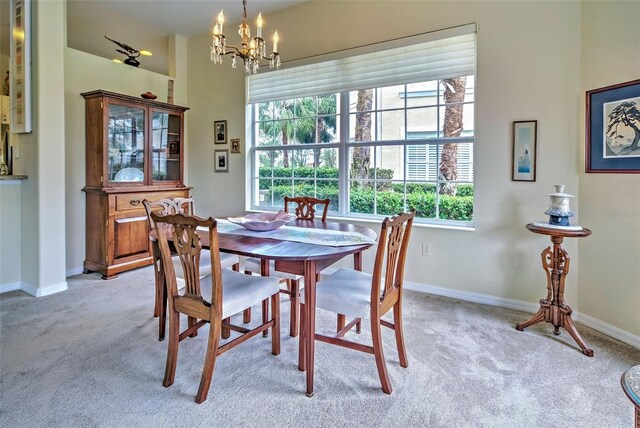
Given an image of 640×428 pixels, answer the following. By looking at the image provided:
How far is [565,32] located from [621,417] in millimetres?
2572

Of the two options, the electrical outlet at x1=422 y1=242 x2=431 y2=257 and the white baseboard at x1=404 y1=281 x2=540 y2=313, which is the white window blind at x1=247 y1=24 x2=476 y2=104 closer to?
the electrical outlet at x1=422 y1=242 x2=431 y2=257

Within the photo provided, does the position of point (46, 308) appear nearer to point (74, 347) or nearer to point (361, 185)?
point (74, 347)

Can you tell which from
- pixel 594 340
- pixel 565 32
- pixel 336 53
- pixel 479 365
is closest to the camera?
pixel 479 365

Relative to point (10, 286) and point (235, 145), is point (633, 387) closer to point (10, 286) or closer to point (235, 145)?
point (235, 145)

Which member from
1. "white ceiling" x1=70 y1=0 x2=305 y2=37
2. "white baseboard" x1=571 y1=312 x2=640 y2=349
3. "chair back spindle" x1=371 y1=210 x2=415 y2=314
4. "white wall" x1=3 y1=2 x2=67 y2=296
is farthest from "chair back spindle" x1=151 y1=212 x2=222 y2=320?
"white ceiling" x1=70 y1=0 x2=305 y2=37

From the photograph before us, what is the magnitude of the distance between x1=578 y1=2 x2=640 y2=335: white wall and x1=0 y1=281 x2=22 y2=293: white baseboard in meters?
4.86

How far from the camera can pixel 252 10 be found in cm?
398

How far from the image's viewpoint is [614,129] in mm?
2436

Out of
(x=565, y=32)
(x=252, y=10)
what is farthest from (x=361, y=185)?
(x=252, y=10)

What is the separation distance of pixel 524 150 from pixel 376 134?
135 centimetres

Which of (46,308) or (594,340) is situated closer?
(594,340)

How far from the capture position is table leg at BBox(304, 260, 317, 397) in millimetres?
1785

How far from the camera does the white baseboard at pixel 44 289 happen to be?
3.15 m

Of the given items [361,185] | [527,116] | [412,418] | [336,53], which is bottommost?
[412,418]
